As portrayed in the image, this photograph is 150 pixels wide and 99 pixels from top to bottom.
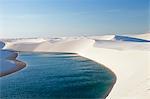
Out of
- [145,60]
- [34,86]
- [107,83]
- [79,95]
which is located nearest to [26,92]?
[34,86]

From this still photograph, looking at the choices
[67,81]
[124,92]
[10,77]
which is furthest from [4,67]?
[124,92]

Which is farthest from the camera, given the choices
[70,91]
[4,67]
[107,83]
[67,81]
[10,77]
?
[4,67]

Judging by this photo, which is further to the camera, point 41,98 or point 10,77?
point 10,77

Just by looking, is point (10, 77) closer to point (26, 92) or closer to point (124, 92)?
point (26, 92)

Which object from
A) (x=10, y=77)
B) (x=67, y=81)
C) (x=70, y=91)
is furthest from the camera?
(x=10, y=77)

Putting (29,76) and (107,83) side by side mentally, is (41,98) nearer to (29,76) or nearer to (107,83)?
(107,83)

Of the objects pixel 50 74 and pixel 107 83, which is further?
pixel 50 74

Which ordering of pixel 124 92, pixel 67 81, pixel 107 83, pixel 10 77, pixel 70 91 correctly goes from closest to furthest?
1. pixel 124 92
2. pixel 70 91
3. pixel 107 83
4. pixel 67 81
5. pixel 10 77
